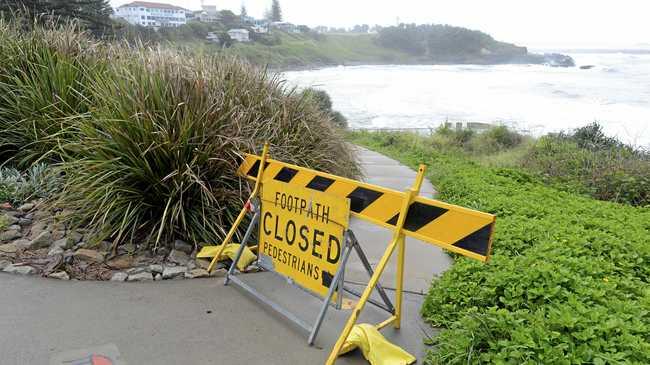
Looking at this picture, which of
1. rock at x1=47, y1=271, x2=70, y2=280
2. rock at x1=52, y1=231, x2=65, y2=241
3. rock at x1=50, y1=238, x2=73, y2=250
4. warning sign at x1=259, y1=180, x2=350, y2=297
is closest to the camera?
warning sign at x1=259, y1=180, x2=350, y2=297

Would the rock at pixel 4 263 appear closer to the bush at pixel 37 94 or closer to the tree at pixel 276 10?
the bush at pixel 37 94

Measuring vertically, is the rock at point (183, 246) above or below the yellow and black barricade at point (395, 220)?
below

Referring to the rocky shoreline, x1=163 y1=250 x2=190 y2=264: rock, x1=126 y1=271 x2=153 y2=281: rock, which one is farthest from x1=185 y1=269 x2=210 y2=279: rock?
x1=126 y1=271 x2=153 y2=281: rock

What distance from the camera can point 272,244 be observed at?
361cm

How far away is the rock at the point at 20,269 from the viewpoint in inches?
147

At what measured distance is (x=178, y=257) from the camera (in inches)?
162

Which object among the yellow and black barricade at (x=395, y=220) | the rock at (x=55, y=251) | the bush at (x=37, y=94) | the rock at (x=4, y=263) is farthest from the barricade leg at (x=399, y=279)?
the bush at (x=37, y=94)

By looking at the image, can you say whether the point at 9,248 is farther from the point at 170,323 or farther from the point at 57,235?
the point at 170,323

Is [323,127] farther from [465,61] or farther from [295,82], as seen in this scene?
[465,61]

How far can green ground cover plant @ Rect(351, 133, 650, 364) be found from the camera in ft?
8.06

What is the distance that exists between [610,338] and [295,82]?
5521mm

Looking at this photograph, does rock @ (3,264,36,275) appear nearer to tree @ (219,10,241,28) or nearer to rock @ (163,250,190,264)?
rock @ (163,250,190,264)

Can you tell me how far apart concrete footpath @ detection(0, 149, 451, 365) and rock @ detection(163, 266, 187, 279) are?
95mm

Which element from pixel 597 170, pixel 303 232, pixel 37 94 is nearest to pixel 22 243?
pixel 37 94
